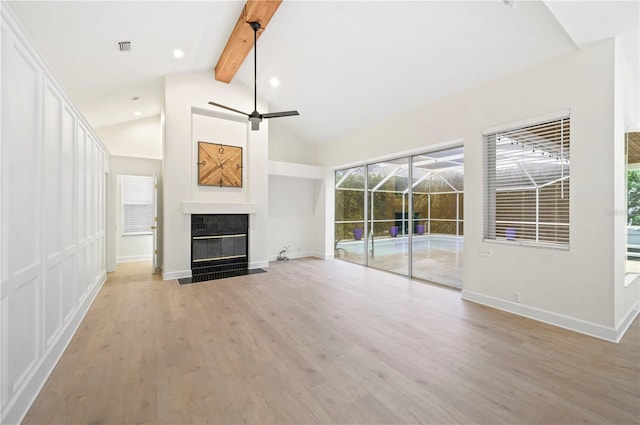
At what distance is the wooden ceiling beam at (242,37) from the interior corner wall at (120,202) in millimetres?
2621

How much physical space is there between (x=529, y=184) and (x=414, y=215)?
199cm

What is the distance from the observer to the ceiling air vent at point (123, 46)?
3672 mm

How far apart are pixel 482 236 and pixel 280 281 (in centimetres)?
334

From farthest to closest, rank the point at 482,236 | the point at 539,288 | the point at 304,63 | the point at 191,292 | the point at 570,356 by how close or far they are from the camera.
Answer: the point at 304,63 → the point at 191,292 → the point at 482,236 → the point at 539,288 → the point at 570,356

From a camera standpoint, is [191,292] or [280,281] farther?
[280,281]

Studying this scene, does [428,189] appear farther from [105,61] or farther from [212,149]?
[105,61]

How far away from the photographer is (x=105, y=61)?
3936 millimetres

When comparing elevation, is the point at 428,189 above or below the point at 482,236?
above

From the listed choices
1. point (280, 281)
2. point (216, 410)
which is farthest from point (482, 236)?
point (216, 410)

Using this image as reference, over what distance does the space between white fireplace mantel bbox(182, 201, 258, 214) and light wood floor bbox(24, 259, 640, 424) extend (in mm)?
1944

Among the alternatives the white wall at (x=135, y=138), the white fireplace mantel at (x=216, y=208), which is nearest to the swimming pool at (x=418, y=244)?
the white fireplace mantel at (x=216, y=208)

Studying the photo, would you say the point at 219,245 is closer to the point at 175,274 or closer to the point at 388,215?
the point at 175,274

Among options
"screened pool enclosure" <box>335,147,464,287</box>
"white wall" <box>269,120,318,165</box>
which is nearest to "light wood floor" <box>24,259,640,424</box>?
"screened pool enclosure" <box>335,147,464,287</box>

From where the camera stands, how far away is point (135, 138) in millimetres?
6852
